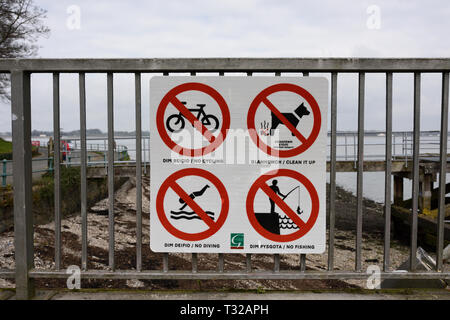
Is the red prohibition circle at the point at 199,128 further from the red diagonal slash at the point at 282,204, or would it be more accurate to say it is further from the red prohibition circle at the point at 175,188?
the red diagonal slash at the point at 282,204

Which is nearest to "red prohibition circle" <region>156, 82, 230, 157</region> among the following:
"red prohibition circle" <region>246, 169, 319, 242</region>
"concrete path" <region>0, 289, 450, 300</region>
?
"red prohibition circle" <region>246, 169, 319, 242</region>

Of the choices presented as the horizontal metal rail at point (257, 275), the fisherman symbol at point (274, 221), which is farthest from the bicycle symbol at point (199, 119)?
the horizontal metal rail at point (257, 275)

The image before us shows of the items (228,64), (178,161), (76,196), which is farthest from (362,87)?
(76,196)

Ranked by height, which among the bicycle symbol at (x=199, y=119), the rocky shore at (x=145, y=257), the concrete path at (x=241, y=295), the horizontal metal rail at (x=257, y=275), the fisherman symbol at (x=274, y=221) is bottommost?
the rocky shore at (x=145, y=257)

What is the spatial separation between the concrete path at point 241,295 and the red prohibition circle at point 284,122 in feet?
3.21

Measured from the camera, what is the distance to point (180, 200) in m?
2.37

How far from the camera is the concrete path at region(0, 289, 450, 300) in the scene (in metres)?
2.35

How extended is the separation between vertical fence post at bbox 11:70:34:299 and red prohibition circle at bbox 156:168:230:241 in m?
0.92

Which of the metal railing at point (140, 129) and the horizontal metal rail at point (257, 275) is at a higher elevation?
the metal railing at point (140, 129)

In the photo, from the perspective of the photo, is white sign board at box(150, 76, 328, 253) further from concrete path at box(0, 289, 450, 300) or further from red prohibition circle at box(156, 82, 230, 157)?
concrete path at box(0, 289, 450, 300)

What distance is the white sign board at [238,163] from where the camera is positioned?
232 centimetres

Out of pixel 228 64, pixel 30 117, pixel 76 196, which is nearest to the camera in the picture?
pixel 228 64

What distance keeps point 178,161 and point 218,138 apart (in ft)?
1.03

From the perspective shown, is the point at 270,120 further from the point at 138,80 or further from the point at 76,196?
the point at 76,196
